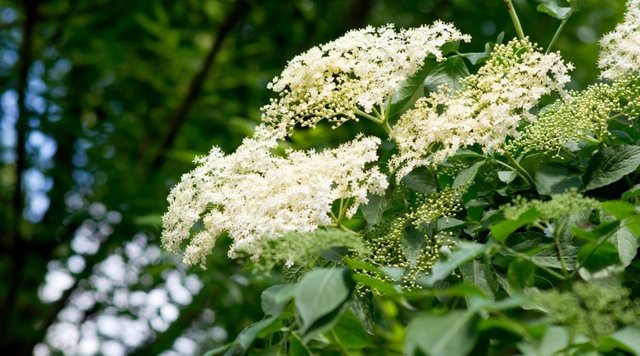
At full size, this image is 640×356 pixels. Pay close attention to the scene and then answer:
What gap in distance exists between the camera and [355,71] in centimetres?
110

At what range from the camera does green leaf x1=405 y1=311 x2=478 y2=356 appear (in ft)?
1.88

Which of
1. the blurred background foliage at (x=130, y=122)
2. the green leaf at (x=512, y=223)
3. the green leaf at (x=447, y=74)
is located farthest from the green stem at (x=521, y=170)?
the blurred background foliage at (x=130, y=122)

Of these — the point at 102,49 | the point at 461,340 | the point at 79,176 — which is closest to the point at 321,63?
the point at 461,340

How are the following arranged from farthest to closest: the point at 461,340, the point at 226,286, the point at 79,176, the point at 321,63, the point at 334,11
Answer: the point at 334,11
the point at 79,176
the point at 226,286
the point at 321,63
the point at 461,340

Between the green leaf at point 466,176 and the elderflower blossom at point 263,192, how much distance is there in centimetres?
8

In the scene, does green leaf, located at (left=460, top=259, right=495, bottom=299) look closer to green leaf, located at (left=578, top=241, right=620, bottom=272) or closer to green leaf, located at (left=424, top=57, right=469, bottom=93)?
green leaf, located at (left=578, top=241, right=620, bottom=272)

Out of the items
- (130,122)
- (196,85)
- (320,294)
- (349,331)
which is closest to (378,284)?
(349,331)

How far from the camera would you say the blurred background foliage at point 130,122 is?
3049mm

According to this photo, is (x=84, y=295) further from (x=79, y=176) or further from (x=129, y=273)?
(x=79, y=176)

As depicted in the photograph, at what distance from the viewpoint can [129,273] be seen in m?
3.15

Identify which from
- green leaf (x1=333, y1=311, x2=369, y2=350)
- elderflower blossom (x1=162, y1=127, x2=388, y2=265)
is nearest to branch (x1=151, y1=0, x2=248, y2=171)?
elderflower blossom (x1=162, y1=127, x2=388, y2=265)

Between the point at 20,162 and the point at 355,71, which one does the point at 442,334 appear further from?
the point at 20,162

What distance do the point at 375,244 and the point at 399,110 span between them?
0.21 metres

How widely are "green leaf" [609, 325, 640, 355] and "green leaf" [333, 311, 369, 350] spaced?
0.23m
